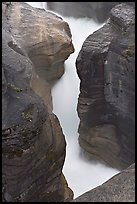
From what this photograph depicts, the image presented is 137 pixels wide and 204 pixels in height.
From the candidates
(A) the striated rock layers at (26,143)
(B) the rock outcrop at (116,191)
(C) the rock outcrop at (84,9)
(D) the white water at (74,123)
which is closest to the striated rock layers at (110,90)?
(D) the white water at (74,123)

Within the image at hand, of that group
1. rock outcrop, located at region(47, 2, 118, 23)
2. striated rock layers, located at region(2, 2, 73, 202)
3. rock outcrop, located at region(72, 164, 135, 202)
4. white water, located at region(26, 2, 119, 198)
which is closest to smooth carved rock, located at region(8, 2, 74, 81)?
white water, located at region(26, 2, 119, 198)

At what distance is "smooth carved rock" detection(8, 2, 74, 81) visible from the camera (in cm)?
1255

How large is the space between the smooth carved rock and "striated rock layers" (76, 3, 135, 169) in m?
1.48

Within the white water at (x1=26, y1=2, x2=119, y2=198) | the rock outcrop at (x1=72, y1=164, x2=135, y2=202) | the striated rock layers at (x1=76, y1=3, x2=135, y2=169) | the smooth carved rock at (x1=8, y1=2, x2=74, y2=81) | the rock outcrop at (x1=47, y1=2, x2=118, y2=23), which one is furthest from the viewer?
the rock outcrop at (x1=47, y1=2, x2=118, y2=23)

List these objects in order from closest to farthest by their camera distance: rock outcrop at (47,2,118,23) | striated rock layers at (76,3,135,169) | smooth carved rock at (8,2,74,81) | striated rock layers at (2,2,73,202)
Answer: striated rock layers at (2,2,73,202) < striated rock layers at (76,3,135,169) < smooth carved rock at (8,2,74,81) < rock outcrop at (47,2,118,23)

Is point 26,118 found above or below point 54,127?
above

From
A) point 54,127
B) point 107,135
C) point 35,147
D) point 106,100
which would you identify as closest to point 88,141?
point 107,135

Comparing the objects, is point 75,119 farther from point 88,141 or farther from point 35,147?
point 35,147

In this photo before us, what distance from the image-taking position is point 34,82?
11.5 meters

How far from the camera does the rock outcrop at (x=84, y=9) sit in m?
16.2

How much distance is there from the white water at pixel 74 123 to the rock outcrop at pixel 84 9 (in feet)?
0.84

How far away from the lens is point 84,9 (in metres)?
16.8

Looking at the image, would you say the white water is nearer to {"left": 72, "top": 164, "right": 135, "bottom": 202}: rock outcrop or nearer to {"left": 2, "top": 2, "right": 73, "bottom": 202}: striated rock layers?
{"left": 2, "top": 2, "right": 73, "bottom": 202}: striated rock layers

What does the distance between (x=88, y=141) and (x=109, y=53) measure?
104 inches
